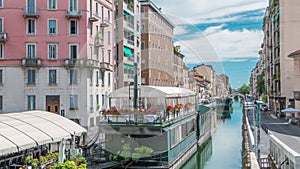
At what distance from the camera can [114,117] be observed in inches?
656

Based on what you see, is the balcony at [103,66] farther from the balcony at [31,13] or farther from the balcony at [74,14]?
the balcony at [31,13]

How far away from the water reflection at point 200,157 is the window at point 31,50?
15.7m

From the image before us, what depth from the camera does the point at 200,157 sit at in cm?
2489

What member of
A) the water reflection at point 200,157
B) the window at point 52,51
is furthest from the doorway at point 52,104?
the water reflection at point 200,157

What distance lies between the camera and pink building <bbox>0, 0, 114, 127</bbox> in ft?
98.0

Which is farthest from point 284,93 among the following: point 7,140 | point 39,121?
point 7,140

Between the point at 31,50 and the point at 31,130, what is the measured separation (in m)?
17.9

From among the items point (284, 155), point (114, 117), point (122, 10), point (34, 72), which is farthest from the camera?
point (122, 10)

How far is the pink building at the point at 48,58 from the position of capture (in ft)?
98.0

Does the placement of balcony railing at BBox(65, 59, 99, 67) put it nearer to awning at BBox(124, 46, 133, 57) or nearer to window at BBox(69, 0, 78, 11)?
window at BBox(69, 0, 78, 11)

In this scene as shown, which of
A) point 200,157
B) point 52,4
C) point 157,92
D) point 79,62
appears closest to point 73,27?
point 52,4

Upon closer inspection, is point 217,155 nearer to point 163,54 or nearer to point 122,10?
point 163,54

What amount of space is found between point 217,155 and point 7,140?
1716 centimetres

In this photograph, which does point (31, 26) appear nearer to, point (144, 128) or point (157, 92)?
point (157, 92)
